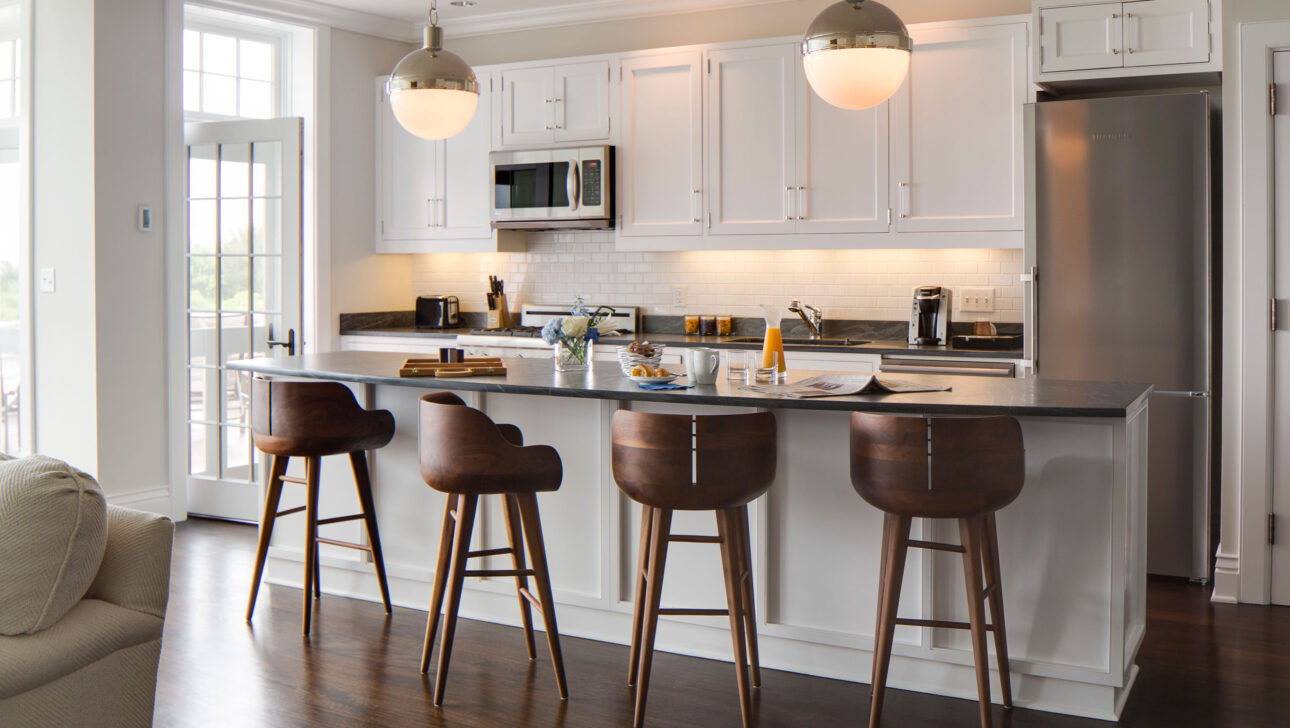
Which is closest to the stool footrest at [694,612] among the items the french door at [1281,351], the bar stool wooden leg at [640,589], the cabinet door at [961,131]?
the bar stool wooden leg at [640,589]

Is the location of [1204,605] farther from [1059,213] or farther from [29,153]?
[29,153]

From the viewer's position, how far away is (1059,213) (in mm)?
4484

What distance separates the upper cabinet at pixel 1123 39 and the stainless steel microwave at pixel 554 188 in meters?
2.26

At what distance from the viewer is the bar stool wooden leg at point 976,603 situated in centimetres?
277

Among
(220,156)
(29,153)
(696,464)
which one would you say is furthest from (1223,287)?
(29,153)

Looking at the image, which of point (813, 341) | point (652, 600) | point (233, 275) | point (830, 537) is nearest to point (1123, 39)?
point (813, 341)

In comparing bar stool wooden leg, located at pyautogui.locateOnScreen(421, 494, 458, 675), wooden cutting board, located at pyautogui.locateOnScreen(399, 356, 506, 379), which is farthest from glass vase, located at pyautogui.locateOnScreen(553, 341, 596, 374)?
bar stool wooden leg, located at pyautogui.locateOnScreen(421, 494, 458, 675)

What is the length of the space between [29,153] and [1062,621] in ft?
16.2

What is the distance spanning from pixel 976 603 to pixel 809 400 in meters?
0.71

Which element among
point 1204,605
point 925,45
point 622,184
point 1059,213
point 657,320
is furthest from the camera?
point 657,320

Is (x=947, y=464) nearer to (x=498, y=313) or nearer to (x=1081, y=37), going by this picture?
(x=1081, y=37)

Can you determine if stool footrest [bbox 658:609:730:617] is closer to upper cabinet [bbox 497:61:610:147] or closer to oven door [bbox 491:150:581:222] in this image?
oven door [bbox 491:150:581:222]

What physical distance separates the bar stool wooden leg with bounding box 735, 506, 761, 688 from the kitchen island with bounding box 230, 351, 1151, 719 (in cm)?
20

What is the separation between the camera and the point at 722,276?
596 cm
